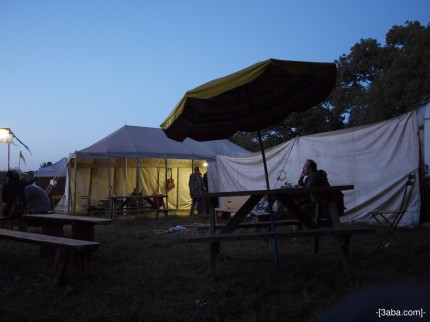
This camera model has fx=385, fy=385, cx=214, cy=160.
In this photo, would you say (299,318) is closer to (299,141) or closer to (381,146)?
(381,146)

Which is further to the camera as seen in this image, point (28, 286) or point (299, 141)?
point (299, 141)

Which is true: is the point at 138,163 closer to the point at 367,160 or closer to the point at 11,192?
the point at 11,192

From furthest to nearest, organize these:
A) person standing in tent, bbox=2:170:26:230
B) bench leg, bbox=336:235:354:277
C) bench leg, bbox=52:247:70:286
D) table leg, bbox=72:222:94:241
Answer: person standing in tent, bbox=2:170:26:230 < table leg, bbox=72:222:94:241 < bench leg, bbox=52:247:70:286 < bench leg, bbox=336:235:354:277

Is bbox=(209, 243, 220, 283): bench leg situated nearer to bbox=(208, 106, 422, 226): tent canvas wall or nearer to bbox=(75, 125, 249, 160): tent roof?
bbox=(208, 106, 422, 226): tent canvas wall

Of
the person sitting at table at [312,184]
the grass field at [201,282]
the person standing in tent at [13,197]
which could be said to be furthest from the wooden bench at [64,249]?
the person standing in tent at [13,197]

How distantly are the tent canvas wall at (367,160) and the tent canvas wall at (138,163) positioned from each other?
5.35 meters

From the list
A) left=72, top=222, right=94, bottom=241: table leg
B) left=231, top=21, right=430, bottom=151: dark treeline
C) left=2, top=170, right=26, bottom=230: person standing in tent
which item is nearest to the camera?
left=72, top=222, right=94, bottom=241: table leg

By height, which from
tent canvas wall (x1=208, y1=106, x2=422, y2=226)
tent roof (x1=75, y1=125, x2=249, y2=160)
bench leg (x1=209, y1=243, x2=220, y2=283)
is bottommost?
bench leg (x1=209, y1=243, x2=220, y2=283)

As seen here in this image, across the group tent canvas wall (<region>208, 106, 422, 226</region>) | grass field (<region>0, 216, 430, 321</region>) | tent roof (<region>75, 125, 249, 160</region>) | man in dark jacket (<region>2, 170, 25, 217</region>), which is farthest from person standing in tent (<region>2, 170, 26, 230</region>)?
tent canvas wall (<region>208, 106, 422, 226</region>)

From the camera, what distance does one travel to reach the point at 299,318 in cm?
271

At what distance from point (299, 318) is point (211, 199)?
166 cm

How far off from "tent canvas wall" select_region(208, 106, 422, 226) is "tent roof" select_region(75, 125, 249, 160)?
5.04 m

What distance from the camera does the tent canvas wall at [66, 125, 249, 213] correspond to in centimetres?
1423

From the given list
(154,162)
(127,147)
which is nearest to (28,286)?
(127,147)
